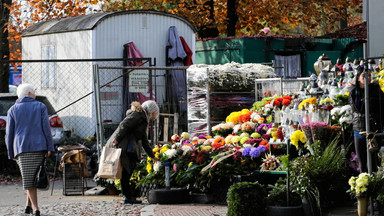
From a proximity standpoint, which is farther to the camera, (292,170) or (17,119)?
(17,119)

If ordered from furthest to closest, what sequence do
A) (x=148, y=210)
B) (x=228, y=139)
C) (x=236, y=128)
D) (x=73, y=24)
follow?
(x=73, y=24), (x=236, y=128), (x=228, y=139), (x=148, y=210)

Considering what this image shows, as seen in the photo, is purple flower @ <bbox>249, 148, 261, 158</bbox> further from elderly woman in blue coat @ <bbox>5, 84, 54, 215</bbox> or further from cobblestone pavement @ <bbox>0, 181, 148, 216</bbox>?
elderly woman in blue coat @ <bbox>5, 84, 54, 215</bbox>

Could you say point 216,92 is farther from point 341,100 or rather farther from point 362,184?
point 362,184

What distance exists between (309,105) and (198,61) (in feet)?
51.1

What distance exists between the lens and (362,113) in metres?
8.17

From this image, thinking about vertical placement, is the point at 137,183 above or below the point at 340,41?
below

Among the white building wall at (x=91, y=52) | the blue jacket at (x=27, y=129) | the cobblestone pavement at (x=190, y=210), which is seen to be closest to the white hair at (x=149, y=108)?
the cobblestone pavement at (x=190, y=210)

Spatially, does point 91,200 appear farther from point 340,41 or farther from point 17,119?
point 340,41

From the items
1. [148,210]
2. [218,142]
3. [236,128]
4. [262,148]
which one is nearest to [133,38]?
[236,128]

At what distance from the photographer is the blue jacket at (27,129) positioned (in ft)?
30.3

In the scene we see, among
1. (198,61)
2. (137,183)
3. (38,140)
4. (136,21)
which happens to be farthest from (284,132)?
(198,61)

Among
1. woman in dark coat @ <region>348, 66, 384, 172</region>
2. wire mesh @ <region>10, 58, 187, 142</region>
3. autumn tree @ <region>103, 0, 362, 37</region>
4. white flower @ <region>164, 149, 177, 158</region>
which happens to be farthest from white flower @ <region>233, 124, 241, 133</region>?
autumn tree @ <region>103, 0, 362, 37</region>

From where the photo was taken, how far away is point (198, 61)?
24.6m

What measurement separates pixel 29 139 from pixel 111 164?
1311 millimetres
